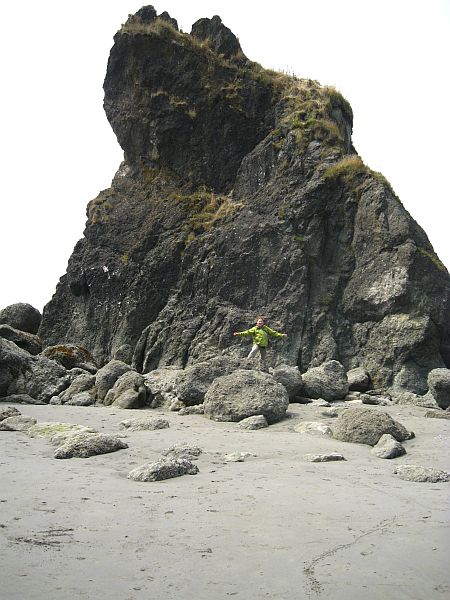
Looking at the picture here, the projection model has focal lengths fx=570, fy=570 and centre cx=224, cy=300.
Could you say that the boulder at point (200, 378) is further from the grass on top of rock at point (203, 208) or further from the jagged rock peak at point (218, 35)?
the jagged rock peak at point (218, 35)

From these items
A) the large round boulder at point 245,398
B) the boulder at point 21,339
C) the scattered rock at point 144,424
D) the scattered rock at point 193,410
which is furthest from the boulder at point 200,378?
the boulder at point 21,339

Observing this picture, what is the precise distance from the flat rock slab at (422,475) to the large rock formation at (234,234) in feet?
43.0

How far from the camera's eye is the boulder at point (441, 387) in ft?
46.2

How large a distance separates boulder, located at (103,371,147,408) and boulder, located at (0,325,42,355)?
7785 mm

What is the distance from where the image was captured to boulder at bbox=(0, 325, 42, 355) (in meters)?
19.9

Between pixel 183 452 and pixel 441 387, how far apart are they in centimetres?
949

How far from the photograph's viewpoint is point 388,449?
22.7 ft

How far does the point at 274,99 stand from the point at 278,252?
9.80m

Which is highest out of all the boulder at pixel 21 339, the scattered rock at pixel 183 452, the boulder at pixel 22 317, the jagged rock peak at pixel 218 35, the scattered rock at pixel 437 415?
the jagged rock peak at pixel 218 35

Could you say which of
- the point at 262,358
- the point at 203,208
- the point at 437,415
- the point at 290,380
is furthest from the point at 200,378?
the point at 203,208

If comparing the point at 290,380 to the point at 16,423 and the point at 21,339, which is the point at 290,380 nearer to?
the point at 16,423

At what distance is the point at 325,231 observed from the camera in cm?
2283

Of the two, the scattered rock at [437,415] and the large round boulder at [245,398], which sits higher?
the large round boulder at [245,398]

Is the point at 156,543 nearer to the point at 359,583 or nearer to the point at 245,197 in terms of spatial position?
the point at 359,583
